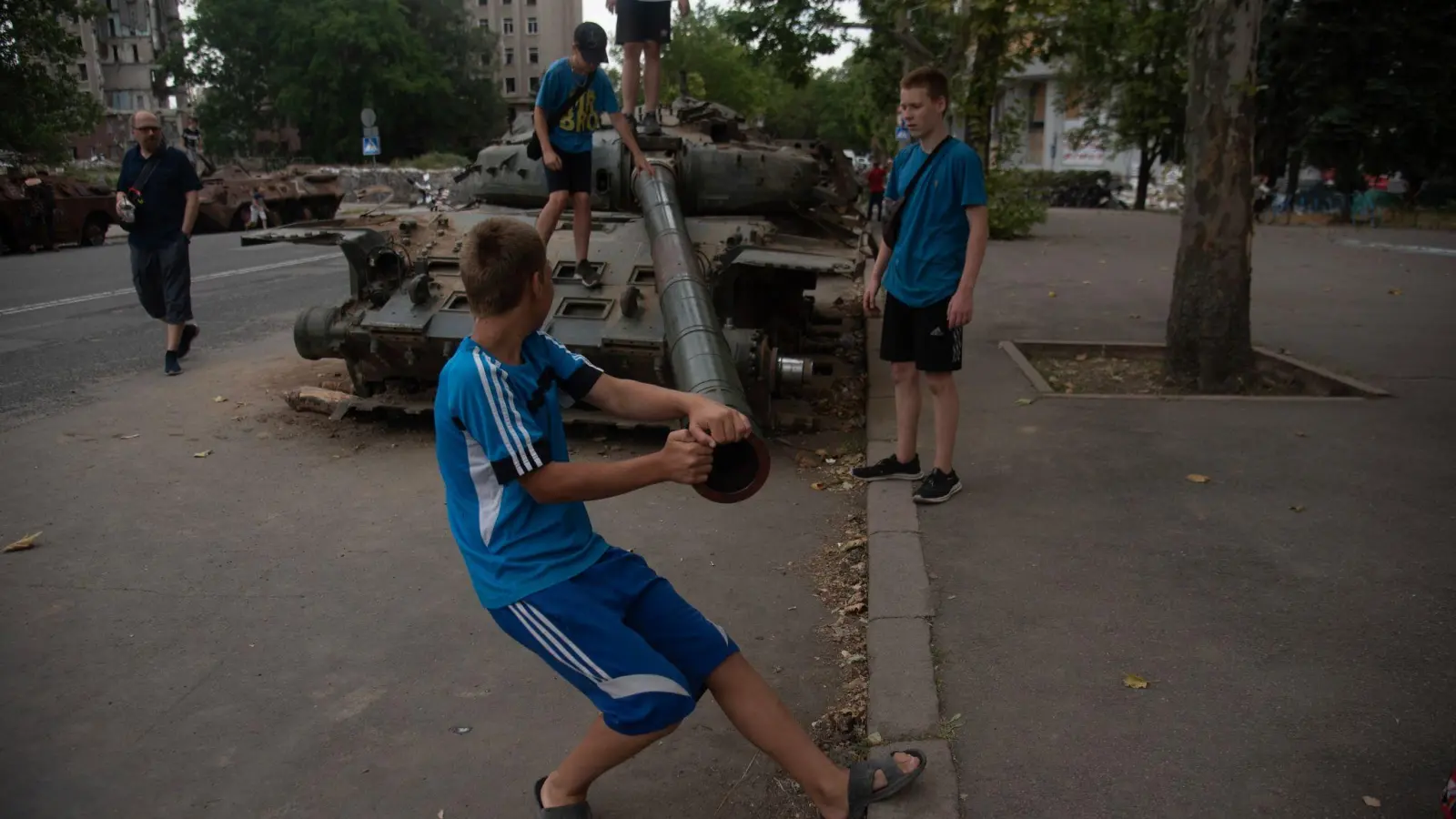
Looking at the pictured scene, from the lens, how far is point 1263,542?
15.5ft

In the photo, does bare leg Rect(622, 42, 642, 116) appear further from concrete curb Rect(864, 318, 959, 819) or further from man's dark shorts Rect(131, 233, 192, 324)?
concrete curb Rect(864, 318, 959, 819)

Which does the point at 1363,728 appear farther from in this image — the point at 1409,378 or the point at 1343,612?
the point at 1409,378

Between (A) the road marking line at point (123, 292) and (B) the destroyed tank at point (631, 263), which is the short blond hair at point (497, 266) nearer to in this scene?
(B) the destroyed tank at point (631, 263)

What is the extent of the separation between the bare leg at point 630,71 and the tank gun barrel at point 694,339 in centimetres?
114

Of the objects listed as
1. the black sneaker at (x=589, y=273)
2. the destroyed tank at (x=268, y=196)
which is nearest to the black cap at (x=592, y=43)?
the black sneaker at (x=589, y=273)

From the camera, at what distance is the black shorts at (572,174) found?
7.00 meters

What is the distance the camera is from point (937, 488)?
5.37 meters

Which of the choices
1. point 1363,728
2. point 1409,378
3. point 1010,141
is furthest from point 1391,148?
point 1363,728

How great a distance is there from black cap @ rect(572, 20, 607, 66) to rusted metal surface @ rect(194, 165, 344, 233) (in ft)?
60.3

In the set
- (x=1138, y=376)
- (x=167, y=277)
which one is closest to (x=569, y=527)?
(x=1138, y=376)

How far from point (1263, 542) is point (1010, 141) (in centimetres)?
1767

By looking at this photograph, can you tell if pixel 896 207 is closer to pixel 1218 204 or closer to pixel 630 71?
pixel 1218 204

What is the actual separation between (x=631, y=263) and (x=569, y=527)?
4.58 metres

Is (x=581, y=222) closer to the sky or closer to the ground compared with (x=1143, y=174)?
closer to the ground
